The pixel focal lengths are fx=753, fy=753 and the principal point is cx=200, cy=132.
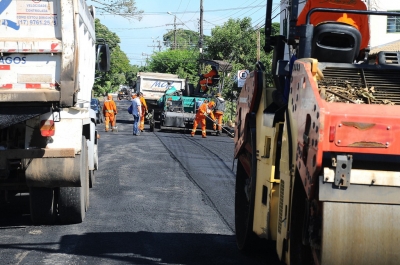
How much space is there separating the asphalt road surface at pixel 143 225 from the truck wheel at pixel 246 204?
176 millimetres

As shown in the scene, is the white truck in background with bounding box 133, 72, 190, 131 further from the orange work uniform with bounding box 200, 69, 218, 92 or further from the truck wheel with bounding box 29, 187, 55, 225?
the truck wheel with bounding box 29, 187, 55, 225

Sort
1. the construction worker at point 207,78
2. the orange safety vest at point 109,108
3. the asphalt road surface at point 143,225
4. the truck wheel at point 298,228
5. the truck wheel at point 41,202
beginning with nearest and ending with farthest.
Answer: the truck wheel at point 298,228
the asphalt road surface at point 143,225
the truck wheel at point 41,202
the orange safety vest at point 109,108
the construction worker at point 207,78

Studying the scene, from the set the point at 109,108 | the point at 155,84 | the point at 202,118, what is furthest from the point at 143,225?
the point at 155,84

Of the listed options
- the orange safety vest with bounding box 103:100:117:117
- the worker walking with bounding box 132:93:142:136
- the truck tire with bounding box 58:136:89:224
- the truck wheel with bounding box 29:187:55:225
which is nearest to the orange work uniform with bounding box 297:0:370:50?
the truck tire with bounding box 58:136:89:224

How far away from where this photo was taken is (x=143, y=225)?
9.09 meters

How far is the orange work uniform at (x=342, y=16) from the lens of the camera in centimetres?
655

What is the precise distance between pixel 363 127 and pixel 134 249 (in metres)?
3.91

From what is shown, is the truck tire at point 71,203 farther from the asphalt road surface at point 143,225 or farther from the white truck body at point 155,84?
the white truck body at point 155,84

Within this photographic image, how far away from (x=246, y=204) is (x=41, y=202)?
2842mm

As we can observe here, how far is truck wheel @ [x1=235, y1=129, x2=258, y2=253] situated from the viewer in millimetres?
6629

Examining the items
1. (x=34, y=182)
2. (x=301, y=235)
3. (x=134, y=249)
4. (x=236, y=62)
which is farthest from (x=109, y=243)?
(x=236, y=62)

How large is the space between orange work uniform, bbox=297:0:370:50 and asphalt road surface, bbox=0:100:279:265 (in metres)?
2.24

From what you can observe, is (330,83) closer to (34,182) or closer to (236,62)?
(34,182)

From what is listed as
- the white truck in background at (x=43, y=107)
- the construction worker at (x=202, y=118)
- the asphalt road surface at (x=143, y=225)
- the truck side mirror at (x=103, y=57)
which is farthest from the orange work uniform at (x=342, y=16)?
the construction worker at (x=202, y=118)
